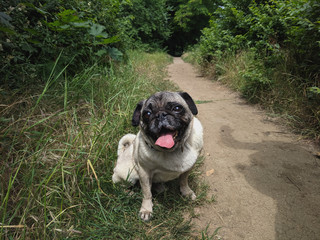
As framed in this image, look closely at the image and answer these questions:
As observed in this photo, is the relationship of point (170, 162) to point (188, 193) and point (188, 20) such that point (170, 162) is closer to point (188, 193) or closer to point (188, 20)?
point (188, 193)

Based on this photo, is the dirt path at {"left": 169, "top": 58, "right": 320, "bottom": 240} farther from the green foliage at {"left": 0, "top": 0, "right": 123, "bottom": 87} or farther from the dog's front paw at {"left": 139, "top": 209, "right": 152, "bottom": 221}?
the green foliage at {"left": 0, "top": 0, "right": 123, "bottom": 87}

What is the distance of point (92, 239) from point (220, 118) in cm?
316

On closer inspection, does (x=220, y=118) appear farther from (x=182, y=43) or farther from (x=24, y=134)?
(x=182, y=43)

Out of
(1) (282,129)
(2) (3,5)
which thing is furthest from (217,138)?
(2) (3,5)

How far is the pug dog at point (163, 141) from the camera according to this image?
1729 millimetres

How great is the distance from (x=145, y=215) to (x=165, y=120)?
95 cm

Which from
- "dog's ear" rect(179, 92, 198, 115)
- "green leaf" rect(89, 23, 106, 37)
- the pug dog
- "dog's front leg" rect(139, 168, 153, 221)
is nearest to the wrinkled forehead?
the pug dog

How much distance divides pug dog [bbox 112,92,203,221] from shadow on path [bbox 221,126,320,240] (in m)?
1.00

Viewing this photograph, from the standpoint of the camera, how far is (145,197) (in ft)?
6.28

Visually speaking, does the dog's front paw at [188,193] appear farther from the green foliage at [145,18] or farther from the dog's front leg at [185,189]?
the green foliage at [145,18]

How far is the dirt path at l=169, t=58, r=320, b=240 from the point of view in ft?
5.94

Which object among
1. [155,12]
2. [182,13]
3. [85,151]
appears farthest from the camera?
[182,13]

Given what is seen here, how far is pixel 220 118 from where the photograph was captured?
13.1 feet

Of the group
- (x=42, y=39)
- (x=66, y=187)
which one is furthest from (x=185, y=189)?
(x=42, y=39)
